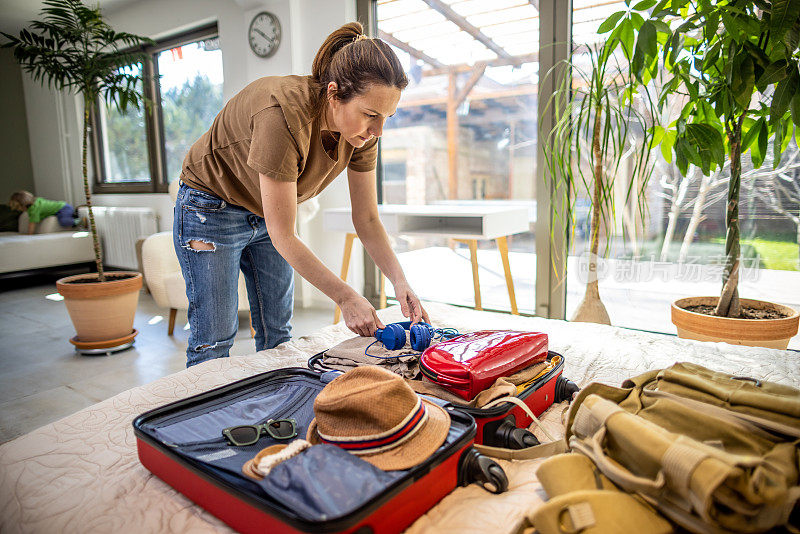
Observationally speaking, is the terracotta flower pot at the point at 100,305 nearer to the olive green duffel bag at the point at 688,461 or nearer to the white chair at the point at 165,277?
the white chair at the point at 165,277

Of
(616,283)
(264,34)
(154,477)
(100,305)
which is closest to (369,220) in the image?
(154,477)

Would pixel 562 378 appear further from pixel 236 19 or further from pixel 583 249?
pixel 236 19

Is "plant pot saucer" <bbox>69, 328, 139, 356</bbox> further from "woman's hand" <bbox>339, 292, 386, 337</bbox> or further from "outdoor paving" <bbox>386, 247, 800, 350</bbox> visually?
"woman's hand" <bbox>339, 292, 386, 337</bbox>

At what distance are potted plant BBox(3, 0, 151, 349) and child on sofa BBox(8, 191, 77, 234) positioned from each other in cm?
269

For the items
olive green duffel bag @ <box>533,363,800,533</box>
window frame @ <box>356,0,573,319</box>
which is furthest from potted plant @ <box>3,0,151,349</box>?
olive green duffel bag @ <box>533,363,800,533</box>

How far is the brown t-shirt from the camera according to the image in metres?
1.13

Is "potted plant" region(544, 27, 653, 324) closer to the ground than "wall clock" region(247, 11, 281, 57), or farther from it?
closer to the ground

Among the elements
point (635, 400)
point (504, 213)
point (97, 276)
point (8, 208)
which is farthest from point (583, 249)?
point (8, 208)

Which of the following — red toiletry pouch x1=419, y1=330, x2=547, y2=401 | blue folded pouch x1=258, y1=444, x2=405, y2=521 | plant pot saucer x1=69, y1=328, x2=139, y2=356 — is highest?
red toiletry pouch x1=419, y1=330, x2=547, y2=401

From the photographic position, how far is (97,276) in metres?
2.85

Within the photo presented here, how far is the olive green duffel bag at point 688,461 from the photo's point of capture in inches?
23.3

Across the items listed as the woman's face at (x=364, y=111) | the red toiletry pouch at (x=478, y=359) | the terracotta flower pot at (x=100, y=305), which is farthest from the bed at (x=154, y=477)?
the terracotta flower pot at (x=100, y=305)

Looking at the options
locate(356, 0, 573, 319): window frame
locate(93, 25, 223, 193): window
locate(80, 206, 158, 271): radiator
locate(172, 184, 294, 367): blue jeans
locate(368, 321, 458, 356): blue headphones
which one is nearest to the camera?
locate(368, 321, 458, 356): blue headphones

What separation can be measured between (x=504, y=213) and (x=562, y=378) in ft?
5.11
